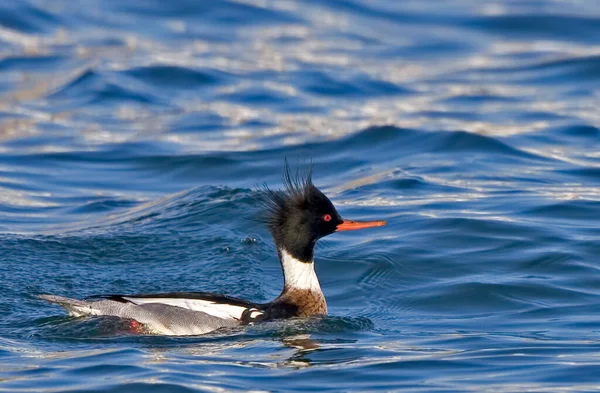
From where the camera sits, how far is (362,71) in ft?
69.4

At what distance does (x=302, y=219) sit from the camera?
9492mm

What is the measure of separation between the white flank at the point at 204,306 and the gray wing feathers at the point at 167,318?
3 centimetres

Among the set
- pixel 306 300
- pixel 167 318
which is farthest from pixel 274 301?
pixel 167 318

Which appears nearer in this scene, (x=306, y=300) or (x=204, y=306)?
(x=204, y=306)

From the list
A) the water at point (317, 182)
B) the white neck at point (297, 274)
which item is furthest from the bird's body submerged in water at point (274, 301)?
the water at point (317, 182)

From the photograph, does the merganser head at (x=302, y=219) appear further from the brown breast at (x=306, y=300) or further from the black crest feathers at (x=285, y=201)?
the brown breast at (x=306, y=300)

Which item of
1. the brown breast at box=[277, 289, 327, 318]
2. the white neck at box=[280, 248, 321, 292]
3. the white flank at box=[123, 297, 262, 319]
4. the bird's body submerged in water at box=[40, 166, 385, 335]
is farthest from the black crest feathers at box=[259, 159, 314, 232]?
the white flank at box=[123, 297, 262, 319]

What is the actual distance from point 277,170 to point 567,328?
21.4ft

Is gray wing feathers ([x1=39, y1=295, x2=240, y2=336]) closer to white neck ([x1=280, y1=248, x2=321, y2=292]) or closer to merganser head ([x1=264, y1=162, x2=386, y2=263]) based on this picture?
white neck ([x1=280, y1=248, x2=321, y2=292])

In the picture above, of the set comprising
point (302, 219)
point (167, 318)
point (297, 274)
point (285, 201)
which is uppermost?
point (285, 201)

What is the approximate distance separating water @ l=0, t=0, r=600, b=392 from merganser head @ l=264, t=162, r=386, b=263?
2.17ft

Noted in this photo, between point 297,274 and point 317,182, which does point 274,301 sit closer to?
point 297,274

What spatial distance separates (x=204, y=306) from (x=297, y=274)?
894 mm

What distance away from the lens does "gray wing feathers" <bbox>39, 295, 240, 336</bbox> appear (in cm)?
892
